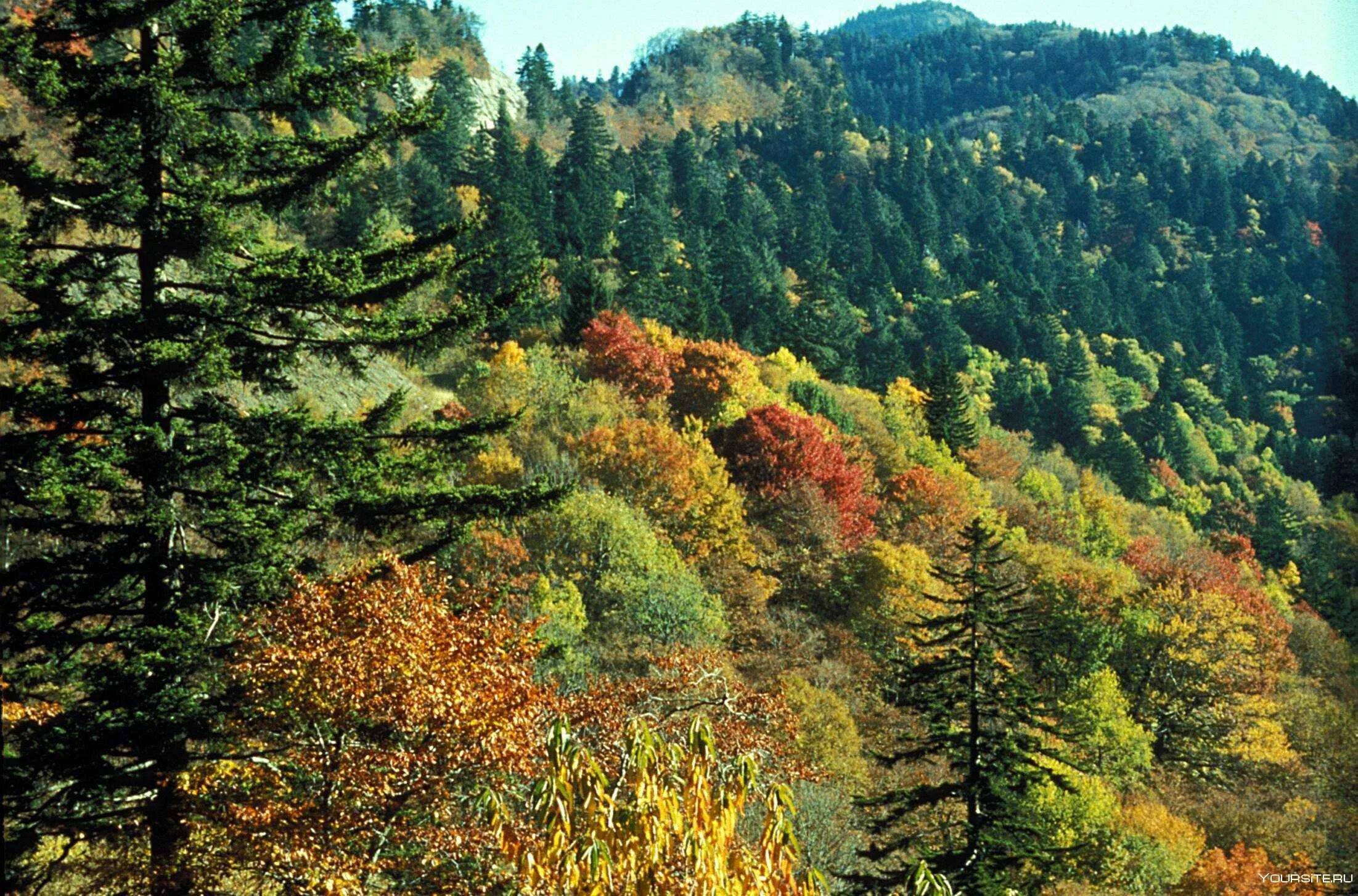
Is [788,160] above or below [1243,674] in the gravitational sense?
above

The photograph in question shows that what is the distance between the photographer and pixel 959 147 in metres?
168

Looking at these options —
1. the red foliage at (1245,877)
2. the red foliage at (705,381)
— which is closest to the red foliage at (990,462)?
the red foliage at (705,381)

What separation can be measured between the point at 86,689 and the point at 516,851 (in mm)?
5702

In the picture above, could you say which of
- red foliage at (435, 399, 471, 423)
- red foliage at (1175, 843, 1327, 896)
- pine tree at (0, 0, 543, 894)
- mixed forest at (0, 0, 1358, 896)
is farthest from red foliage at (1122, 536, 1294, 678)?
pine tree at (0, 0, 543, 894)

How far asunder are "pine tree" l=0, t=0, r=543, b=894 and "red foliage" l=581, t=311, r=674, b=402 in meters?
41.6

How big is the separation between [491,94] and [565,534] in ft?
318

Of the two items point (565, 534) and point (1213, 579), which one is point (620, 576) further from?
point (1213, 579)

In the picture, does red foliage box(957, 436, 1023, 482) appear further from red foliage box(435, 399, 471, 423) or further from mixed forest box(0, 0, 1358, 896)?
red foliage box(435, 399, 471, 423)

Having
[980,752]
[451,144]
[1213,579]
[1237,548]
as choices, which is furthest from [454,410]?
[1237,548]

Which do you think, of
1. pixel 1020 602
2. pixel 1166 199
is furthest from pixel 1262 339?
pixel 1020 602

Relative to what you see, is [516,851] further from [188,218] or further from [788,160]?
[788,160]

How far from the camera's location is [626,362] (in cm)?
5538

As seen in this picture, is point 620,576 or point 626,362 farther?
point 626,362

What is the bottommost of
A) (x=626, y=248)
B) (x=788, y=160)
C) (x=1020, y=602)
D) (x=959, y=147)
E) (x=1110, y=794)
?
(x=1110, y=794)
